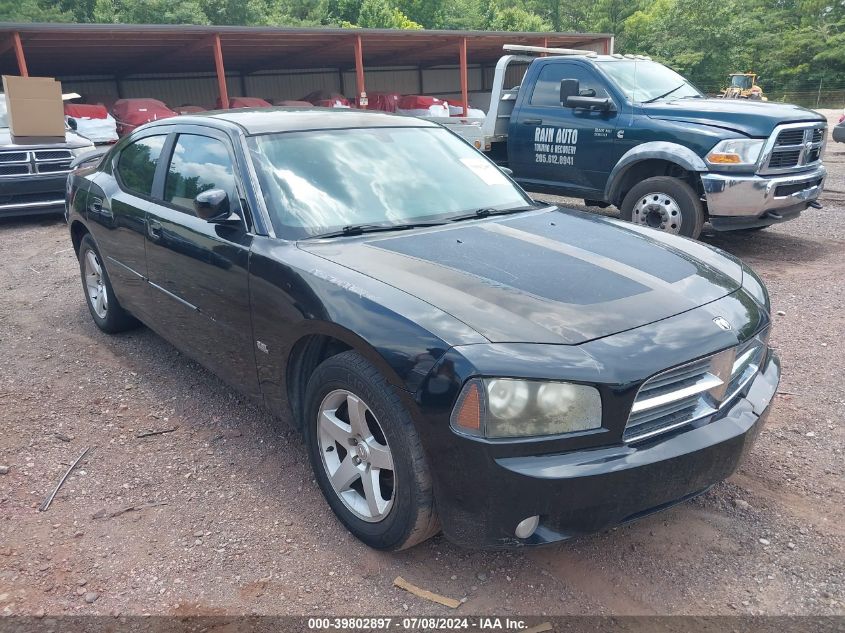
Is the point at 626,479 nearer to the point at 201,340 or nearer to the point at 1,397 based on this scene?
the point at 201,340

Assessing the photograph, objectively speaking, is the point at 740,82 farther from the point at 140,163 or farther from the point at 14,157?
the point at 140,163

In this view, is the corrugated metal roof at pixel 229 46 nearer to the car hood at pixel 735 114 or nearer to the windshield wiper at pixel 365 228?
the car hood at pixel 735 114

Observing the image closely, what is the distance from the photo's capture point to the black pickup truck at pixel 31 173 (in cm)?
941

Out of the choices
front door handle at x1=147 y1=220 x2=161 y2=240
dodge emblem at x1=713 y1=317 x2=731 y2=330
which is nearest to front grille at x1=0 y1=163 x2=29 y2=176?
front door handle at x1=147 y1=220 x2=161 y2=240

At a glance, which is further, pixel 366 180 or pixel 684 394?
pixel 366 180

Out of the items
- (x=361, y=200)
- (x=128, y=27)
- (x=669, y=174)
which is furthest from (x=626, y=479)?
(x=128, y=27)

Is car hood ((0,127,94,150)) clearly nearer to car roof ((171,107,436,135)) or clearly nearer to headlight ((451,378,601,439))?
car roof ((171,107,436,135))

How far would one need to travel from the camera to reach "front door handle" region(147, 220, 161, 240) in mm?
3900

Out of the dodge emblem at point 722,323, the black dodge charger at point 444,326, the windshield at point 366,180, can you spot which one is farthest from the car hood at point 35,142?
the dodge emblem at point 722,323

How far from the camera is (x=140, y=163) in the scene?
4402 millimetres

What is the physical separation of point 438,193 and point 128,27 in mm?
12308

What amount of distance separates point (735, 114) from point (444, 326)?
565cm

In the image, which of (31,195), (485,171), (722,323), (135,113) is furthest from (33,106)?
(722,323)

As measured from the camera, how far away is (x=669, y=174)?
719cm
